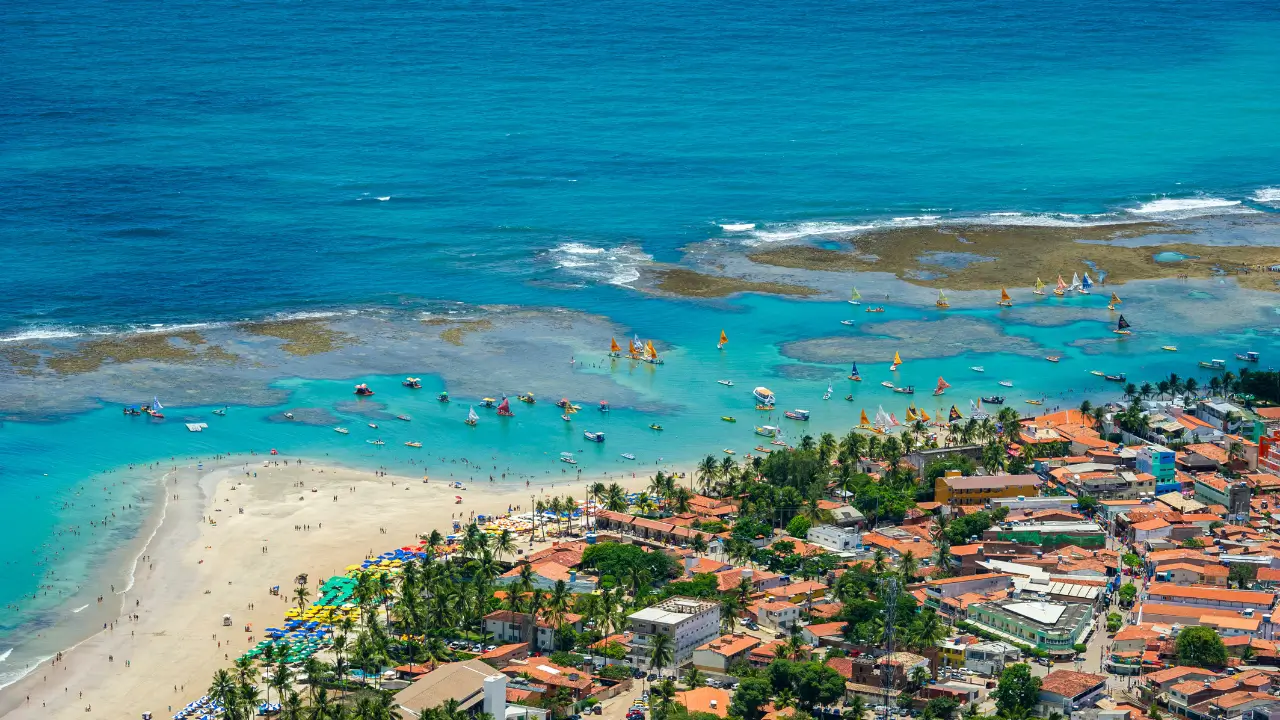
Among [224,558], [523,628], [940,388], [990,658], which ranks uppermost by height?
[940,388]

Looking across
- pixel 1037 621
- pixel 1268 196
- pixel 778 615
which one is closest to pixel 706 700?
pixel 778 615

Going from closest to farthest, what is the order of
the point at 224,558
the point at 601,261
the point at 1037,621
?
the point at 1037,621, the point at 224,558, the point at 601,261

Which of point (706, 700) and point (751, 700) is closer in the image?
point (751, 700)

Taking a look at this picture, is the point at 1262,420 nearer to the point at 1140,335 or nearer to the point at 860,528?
the point at 1140,335

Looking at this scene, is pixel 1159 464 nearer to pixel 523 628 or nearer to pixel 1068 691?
pixel 1068 691

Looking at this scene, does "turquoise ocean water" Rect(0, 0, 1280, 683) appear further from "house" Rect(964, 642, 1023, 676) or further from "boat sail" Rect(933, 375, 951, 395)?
"house" Rect(964, 642, 1023, 676)

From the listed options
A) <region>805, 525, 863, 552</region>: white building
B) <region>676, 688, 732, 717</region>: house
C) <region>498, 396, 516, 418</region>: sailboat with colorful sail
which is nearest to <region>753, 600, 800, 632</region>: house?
<region>676, 688, 732, 717</region>: house

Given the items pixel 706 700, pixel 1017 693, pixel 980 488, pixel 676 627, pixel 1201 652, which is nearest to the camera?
pixel 1017 693
